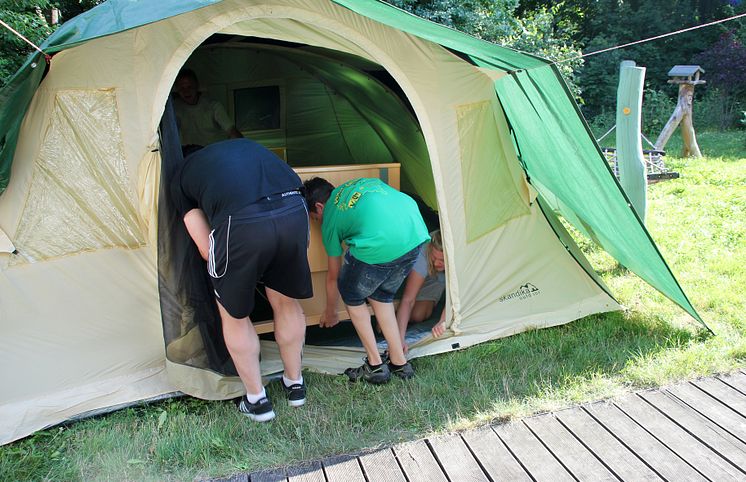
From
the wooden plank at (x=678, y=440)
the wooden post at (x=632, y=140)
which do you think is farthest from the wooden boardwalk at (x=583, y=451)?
the wooden post at (x=632, y=140)

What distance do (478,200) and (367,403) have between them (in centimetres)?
120

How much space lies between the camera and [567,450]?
96.0 inches

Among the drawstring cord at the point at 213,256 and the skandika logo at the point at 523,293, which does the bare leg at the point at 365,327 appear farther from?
the skandika logo at the point at 523,293

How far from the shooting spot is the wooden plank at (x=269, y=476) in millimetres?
2305

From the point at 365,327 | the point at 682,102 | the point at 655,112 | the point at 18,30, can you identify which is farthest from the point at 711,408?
the point at 655,112

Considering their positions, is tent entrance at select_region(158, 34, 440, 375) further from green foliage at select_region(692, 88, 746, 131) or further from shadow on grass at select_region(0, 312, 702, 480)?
green foliage at select_region(692, 88, 746, 131)

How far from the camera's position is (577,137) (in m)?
3.29

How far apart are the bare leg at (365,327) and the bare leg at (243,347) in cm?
47

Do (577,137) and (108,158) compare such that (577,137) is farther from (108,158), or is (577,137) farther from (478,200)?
(108,158)

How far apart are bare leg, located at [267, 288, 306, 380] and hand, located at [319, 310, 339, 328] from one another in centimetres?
43

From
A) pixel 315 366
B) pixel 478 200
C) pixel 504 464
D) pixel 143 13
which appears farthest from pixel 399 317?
pixel 143 13

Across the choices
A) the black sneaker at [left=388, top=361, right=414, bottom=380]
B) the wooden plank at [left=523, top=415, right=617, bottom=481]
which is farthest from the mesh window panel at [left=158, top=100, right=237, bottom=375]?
the wooden plank at [left=523, top=415, right=617, bottom=481]

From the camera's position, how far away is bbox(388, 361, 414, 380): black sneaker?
3.00 meters

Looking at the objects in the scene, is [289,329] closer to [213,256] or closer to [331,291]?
[331,291]
